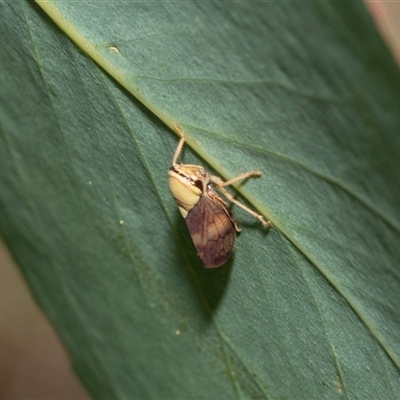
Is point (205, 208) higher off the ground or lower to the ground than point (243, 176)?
lower

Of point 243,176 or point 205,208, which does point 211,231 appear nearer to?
point 205,208

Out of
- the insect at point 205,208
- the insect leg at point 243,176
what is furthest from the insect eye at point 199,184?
the insect leg at point 243,176

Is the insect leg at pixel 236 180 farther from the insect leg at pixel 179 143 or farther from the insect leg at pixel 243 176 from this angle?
the insect leg at pixel 179 143

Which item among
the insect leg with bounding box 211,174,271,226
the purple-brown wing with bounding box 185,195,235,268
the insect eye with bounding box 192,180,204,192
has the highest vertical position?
the insect leg with bounding box 211,174,271,226

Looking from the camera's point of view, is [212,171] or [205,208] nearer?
Result: [212,171]

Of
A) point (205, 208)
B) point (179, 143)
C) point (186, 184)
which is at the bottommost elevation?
point (205, 208)

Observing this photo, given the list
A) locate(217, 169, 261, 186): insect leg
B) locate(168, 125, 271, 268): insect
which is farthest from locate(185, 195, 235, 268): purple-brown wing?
locate(217, 169, 261, 186): insect leg

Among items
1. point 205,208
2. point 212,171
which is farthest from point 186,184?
point 205,208

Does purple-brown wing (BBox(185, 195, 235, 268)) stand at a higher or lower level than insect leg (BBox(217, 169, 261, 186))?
lower

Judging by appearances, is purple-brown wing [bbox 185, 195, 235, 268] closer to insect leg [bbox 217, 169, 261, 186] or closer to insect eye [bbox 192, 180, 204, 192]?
insect eye [bbox 192, 180, 204, 192]
